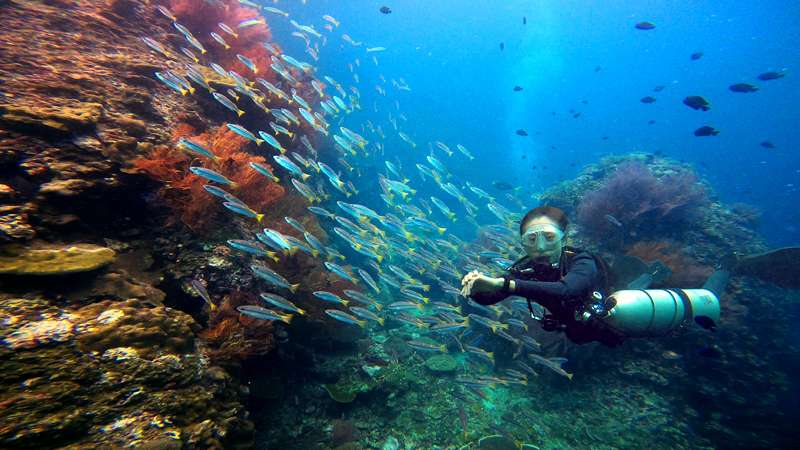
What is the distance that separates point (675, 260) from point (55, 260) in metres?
13.6

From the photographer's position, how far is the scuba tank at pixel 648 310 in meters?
4.02

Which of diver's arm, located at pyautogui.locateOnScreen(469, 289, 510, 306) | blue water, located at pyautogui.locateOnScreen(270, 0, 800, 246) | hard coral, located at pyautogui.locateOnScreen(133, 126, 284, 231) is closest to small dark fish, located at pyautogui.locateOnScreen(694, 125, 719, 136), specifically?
diver's arm, located at pyautogui.locateOnScreen(469, 289, 510, 306)

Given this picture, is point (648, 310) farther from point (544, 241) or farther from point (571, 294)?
point (571, 294)

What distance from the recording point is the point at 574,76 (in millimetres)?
118875

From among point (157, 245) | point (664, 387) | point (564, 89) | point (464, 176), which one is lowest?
point (157, 245)

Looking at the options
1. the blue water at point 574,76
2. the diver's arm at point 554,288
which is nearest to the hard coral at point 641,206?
the diver's arm at point 554,288

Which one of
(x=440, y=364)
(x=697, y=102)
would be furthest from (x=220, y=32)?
(x=697, y=102)

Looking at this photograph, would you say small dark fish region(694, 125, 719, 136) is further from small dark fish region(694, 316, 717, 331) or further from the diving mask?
the diving mask

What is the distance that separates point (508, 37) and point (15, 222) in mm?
116701

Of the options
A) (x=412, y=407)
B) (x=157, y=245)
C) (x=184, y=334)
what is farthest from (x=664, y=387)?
(x=157, y=245)

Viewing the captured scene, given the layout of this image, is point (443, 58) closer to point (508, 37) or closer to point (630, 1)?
point (508, 37)

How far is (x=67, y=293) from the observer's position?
346 centimetres

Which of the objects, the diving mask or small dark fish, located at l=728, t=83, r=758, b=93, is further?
small dark fish, located at l=728, t=83, r=758, b=93

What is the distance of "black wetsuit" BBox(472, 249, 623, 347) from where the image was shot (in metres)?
2.91
